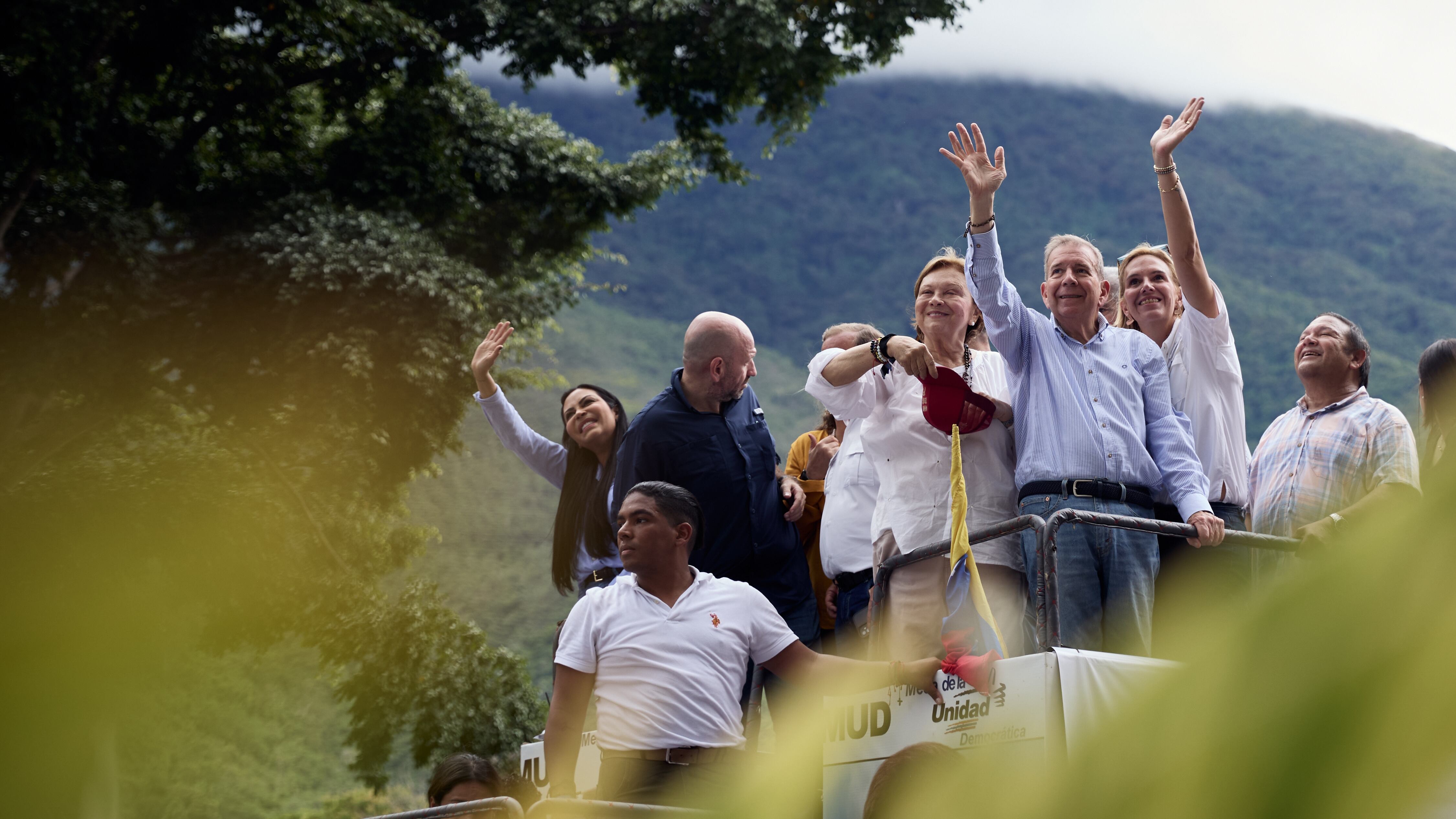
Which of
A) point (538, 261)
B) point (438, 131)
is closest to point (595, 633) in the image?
point (438, 131)

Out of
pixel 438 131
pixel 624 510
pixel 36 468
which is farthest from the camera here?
pixel 438 131

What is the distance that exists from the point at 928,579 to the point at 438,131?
43.2 ft

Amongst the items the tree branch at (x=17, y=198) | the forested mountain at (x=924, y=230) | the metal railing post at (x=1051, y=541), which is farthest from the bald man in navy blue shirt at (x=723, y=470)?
the forested mountain at (x=924, y=230)

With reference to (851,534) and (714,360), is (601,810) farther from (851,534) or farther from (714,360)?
(714,360)

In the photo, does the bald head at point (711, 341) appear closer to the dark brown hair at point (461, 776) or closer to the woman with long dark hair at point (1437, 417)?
the dark brown hair at point (461, 776)

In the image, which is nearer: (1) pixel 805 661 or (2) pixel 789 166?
(1) pixel 805 661

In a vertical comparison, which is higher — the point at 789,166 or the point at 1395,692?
the point at 789,166

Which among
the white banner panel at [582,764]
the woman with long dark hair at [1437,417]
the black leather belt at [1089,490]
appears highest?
the black leather belt at [1089,490]

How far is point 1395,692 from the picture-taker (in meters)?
0.14

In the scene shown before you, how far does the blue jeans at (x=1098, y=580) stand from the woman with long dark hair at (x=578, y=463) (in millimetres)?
1972

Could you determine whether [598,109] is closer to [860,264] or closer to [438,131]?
[860,264]

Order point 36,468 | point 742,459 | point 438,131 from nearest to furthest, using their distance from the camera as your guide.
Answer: point 742,459
point 36,468
point 438,131

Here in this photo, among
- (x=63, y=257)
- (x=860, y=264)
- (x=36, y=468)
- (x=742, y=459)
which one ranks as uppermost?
(x=860, y=264)

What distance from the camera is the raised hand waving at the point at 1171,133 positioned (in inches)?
168
